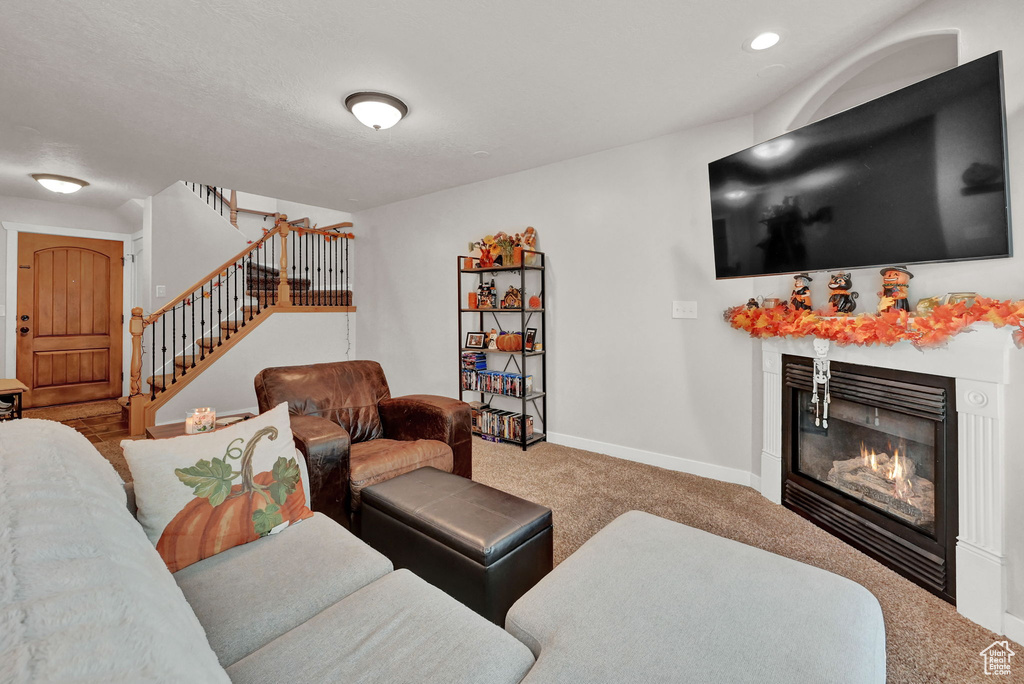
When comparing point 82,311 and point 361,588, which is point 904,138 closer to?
point 361,588

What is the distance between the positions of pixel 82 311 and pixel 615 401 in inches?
254

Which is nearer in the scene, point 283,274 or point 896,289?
point 896,289

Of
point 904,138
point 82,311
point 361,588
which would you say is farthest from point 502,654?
point 82,311

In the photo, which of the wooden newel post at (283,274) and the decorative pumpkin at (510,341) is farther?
the wooden newel post at (283,274)

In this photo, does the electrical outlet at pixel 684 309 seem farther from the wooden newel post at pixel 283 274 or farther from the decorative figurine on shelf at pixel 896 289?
the wooden newel post at pixel 283 274

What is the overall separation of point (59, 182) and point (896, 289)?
6.60 metres

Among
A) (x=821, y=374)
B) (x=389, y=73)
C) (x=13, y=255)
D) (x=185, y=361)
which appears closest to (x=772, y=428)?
(x=821, y=374)

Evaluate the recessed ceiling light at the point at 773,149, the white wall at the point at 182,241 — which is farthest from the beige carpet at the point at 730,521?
the white wall at the point at 182,241

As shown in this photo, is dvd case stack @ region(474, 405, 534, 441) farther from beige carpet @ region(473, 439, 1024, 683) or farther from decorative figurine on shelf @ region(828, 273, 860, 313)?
decorative figurine on shelf @ region(828, 273, 860, 313)

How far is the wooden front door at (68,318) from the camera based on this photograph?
5152 millimetres

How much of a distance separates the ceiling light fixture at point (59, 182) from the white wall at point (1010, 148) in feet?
21.0

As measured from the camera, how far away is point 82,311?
5539 mm

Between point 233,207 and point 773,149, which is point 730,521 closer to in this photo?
point 773,149

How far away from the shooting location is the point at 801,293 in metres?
2.54
